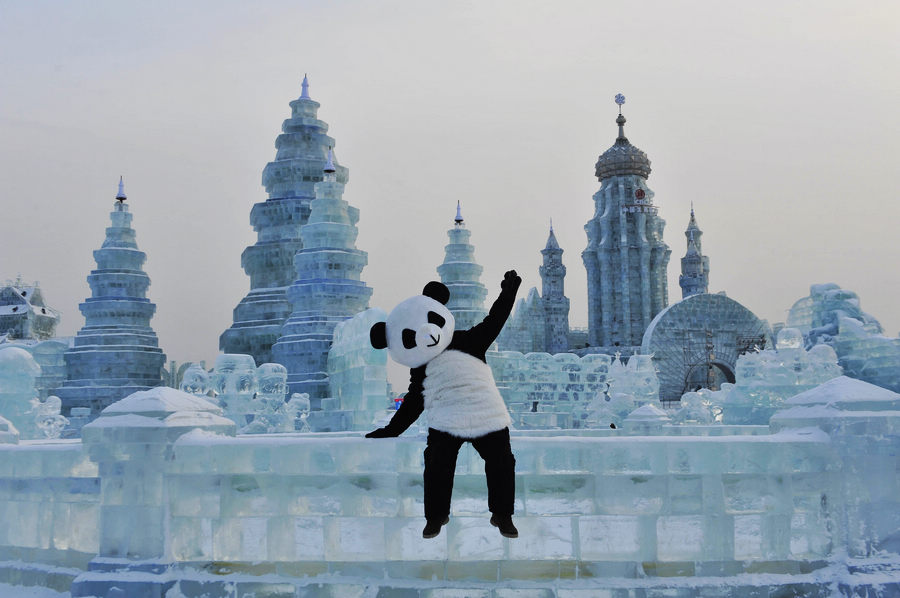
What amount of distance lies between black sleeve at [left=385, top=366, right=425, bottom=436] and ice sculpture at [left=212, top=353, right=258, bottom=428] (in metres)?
19.8

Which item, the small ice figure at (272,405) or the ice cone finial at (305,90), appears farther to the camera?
the ice cone finial at (305,90)

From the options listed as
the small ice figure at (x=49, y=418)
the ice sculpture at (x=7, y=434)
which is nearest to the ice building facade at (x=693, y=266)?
the small ice figure at (x=49, y=418)

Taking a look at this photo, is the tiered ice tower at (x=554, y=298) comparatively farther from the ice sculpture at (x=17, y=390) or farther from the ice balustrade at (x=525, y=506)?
the ice balustrade at (x=525, y=506)

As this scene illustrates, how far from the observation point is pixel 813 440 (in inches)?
238

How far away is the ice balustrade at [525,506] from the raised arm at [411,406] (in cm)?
13

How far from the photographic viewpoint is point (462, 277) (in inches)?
1553

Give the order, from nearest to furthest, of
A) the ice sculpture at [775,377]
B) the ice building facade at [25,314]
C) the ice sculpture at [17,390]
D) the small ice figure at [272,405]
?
the ice sculpture at [17,390], the small ice figure at [272,405], the ice sculpture at [775,377], the ice building facade at [25,314]

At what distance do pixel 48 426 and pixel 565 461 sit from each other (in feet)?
74.2

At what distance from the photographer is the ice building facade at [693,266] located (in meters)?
91.6

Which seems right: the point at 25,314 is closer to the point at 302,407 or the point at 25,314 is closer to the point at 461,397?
the point at 302,407

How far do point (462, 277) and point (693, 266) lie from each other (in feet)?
192

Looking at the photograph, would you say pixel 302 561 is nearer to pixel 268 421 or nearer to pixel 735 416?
pixel 268 421

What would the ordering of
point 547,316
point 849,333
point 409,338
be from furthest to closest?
point 547,316 < point 849,333 < point 409,338

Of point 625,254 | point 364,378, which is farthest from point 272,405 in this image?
point 625,254
